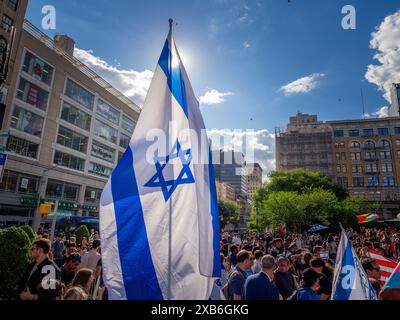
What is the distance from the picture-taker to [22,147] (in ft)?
92.3

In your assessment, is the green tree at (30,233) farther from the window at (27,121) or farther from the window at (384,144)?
the window at (384,144)

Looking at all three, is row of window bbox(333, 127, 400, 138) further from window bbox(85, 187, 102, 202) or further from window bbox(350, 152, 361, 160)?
window bbox(85, 187, 102, 202)

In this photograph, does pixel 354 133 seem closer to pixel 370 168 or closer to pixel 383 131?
pixel 383 131

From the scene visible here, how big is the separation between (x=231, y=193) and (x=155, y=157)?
4825 inches

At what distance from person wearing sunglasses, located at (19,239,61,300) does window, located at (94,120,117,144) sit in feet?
123

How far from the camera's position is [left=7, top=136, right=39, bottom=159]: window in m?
27.0

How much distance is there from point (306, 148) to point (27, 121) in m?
65.4

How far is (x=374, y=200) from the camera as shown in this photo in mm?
64125

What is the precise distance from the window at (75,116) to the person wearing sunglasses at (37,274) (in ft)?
108

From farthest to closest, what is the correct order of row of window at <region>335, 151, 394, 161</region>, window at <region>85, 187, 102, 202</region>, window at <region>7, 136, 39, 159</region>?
row of window at <region>335, 151, 394, 161</region> → window at <region>85, 187, 102, 202</region> → window at <region>7, 136, 39, 159</region>

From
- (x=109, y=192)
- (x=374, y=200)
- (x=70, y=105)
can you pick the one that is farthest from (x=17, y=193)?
(x=374, y=200)

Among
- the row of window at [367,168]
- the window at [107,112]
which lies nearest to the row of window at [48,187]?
the window at [107,112]

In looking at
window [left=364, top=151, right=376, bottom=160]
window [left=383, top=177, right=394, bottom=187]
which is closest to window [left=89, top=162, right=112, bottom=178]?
window [left=364, top=151, right=376, bottom=160]

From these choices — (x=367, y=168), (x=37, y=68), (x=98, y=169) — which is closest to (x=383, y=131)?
(x=367, y=168)
